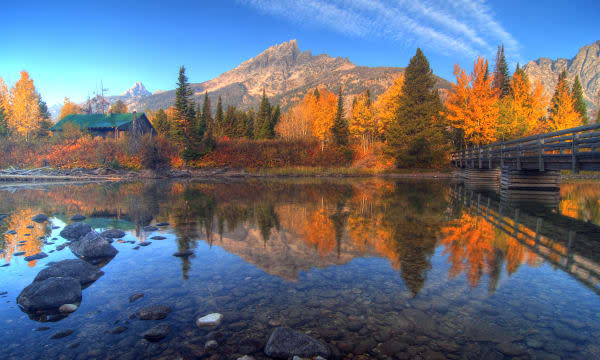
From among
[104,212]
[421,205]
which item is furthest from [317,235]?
[104,212]

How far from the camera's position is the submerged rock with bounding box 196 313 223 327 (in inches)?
165

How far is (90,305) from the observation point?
486 centimetres

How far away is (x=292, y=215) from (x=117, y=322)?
8.41 m

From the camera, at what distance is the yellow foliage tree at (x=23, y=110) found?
5262cm

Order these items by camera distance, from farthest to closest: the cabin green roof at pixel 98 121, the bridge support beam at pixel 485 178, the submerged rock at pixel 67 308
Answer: the cabin green roof at pixel 98 121 < the bridge support beam at pixel 485 178 < the submerged rock at pixel 67 308

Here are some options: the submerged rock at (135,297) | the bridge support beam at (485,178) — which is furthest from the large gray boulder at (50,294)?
the bridge support beam at (485,178)

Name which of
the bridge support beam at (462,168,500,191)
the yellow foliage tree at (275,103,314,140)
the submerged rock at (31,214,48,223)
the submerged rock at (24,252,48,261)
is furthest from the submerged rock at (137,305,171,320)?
the yellow foliage tree at (275,103,314,140)

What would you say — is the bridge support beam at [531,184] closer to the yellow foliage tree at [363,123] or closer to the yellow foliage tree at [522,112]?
the yellow foliage tree at [522,112]

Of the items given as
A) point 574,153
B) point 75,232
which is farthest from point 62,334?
point 574,153

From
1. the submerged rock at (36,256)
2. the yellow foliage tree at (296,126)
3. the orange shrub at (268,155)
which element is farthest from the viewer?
the yellow foliage tree at (296,126)

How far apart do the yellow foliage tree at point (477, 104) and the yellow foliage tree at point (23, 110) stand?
66.6m

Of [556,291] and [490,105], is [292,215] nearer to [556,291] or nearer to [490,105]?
[556,291]

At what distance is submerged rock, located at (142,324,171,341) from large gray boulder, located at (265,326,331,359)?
146cm

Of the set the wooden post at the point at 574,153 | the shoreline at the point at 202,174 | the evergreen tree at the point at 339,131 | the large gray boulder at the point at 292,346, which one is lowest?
the large gray boulder at the point at 292,346
